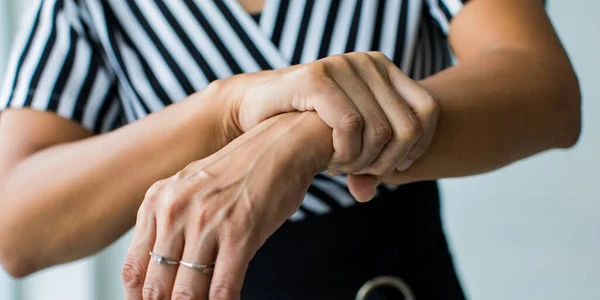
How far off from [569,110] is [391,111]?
0.65 feet

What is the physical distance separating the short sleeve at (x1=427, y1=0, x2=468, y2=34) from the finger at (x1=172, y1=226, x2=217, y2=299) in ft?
1.08

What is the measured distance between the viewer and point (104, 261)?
1.54 metres

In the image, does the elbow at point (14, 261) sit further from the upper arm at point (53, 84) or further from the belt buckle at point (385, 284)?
the belt buckle at point (385, 284)

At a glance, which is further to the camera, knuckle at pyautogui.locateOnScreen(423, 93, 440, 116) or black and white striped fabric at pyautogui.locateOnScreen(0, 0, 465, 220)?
black and white striped fabric at pyautogui.locateOnScreen(0, 0, 465, 220)

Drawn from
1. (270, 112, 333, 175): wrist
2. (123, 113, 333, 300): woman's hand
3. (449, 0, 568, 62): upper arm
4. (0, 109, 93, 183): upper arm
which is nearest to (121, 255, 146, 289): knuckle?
(123, 113, 333, 300): woman's hand

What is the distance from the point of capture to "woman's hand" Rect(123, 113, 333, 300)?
1.22ft

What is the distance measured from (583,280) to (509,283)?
0.14 m

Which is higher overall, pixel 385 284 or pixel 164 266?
pixel 164 266

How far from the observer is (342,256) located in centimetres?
65

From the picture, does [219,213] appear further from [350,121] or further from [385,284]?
[385,284]

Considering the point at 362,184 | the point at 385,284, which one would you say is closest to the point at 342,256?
the point at 385,284

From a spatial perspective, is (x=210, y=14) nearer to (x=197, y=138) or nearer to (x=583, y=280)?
(x=197, y=138)

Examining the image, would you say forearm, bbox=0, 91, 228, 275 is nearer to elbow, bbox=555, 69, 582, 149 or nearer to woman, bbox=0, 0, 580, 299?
woman, bbox=0, 0, 580, 299

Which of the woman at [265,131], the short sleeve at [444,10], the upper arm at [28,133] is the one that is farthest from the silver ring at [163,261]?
the short sleeve at [444,10]
